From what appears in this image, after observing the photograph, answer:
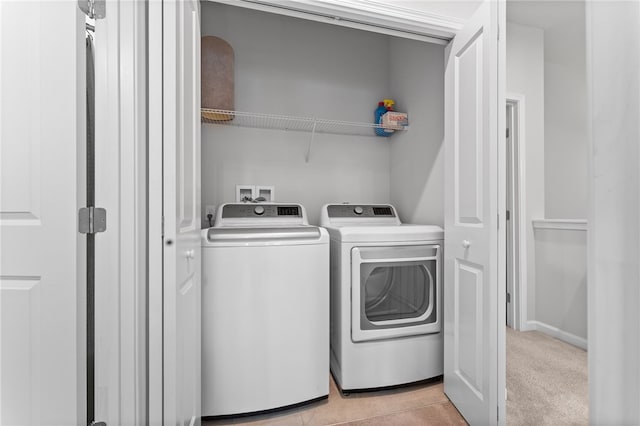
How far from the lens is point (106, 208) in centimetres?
94

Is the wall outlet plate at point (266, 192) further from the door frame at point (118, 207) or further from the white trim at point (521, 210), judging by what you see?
the white trim at point (521, 210)

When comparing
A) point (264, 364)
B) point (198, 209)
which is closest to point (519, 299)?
point (264, 364)

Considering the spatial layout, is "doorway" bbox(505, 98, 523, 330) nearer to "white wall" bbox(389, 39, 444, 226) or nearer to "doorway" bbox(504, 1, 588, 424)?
"doorway" bbox(504, 1, 588, 424)

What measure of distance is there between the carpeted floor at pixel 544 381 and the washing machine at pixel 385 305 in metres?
0.42

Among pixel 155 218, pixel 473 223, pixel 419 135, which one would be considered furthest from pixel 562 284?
pixel 155 218

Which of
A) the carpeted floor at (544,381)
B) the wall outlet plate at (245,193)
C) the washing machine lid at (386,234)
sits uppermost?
the wall outlet plate at (245,193)

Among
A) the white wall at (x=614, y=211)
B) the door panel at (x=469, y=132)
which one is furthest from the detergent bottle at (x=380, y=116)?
the white wall at (x=614, y=211)

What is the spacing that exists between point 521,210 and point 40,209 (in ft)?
7.57

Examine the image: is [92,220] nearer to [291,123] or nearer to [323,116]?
[291,123]

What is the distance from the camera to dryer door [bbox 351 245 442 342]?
5.29 feet

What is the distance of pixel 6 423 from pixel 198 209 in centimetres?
95

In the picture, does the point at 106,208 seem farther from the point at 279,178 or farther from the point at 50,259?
the point at 279,178

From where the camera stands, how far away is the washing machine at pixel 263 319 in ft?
4.58

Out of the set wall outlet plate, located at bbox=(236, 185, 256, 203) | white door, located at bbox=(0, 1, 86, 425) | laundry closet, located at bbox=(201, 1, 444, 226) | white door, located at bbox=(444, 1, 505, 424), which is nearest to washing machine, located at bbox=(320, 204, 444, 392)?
white door, located at bbox=(444, 1, 505, 424)
